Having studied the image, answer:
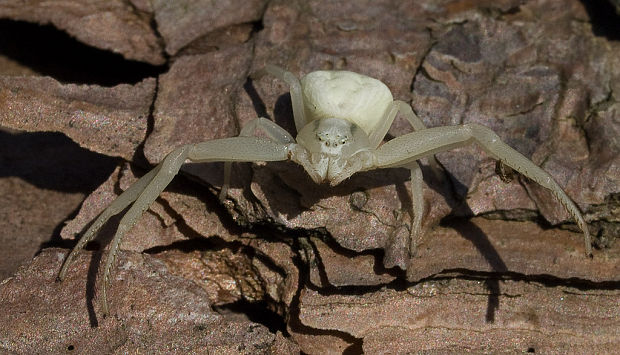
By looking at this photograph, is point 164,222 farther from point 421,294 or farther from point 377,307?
point 421,294

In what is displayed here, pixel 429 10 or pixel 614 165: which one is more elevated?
pixel 429 10

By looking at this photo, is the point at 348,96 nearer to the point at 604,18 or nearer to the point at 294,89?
the point at 294,89

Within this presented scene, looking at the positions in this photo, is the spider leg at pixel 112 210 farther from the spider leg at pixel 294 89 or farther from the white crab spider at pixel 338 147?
the spider leg at pixel 294 89

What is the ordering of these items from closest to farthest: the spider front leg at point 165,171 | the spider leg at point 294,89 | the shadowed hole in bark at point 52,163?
the spider front leg at point 165,171 → the spider leg at point 294,89 → the shadowed hole in bark at point 52,163

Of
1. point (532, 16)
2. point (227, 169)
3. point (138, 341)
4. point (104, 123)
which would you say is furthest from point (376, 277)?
point (532, 16)

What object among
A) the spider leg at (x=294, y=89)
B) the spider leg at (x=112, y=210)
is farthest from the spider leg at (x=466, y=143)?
the spider leg at (x=112, y=210)

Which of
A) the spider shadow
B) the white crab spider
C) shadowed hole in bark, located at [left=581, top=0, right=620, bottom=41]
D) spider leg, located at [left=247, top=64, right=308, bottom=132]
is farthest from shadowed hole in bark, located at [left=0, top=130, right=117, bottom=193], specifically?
shadowed hole in bark, located at [left=581, top=0, right=620, bottom=41]

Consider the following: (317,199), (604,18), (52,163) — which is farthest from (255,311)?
(604,18)
